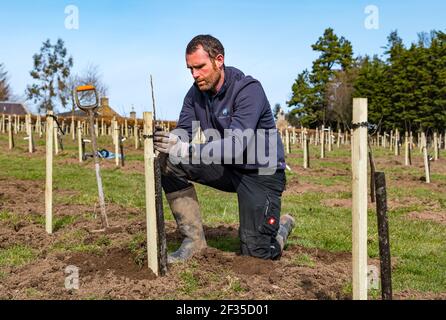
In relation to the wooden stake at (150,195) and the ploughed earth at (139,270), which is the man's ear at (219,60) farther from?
the ploughed earth at (139,270)

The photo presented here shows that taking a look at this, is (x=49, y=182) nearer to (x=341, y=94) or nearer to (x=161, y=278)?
(x=161, y=278)

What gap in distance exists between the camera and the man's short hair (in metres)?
4.44

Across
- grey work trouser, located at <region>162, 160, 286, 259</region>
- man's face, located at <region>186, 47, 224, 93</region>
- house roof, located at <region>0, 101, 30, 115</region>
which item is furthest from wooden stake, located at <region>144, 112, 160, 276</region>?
house roof, located at <region>0, 101, 30, 115</region>

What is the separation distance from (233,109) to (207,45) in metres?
0.63

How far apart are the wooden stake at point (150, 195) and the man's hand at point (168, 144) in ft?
0.18

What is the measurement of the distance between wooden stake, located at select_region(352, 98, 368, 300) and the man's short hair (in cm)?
169

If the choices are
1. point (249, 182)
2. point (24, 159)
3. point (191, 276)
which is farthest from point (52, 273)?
point (24, 159)

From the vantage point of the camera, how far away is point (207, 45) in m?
4.43

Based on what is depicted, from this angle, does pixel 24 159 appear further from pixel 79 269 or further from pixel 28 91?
pixel 28 91
